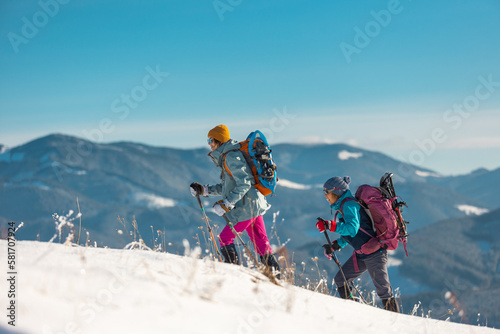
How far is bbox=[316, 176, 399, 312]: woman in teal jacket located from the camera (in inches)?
222

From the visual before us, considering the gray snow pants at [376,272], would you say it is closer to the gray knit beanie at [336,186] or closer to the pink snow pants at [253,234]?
the gray knit beanie at [336,186]

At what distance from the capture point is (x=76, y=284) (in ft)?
Result: 9.68

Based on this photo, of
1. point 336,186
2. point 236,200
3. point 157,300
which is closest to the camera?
point 157,300

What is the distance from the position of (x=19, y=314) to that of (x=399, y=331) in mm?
3234

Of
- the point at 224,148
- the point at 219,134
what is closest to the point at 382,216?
the point at 224,148

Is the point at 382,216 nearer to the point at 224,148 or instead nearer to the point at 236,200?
the point at 236,200

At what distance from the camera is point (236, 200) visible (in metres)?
5.56

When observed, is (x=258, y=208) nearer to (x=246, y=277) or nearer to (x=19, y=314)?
(x=246, y=277)

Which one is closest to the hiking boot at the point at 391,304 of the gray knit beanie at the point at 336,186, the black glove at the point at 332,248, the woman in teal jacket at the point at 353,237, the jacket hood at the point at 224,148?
the woman in teal jacket at the point at 353,237

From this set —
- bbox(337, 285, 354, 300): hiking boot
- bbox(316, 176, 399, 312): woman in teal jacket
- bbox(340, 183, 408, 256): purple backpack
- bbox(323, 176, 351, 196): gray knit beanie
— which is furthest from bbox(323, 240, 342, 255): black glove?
bbox(323, 176, 351, 196): gray knit beanie

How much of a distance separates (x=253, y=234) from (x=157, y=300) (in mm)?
2902

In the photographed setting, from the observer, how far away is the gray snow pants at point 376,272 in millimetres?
5750

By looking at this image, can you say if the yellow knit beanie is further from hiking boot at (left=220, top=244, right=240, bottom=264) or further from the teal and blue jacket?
the teal and blue jacket

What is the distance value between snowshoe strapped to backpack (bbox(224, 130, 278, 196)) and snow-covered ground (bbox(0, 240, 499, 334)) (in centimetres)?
175
